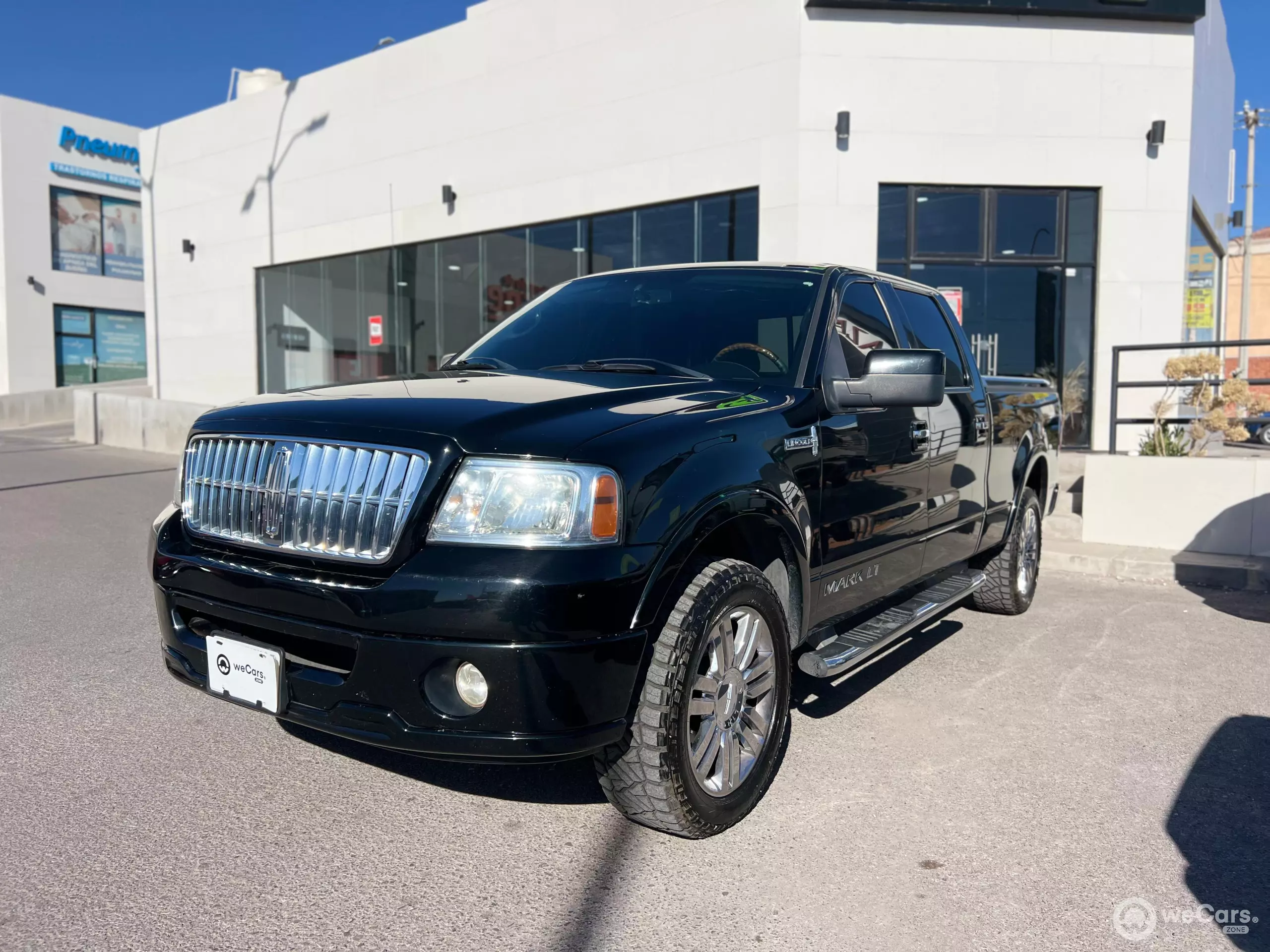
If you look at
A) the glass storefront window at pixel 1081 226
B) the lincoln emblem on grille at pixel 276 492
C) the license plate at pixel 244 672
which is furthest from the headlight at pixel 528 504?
the glass storefront window at pixel 1081 226

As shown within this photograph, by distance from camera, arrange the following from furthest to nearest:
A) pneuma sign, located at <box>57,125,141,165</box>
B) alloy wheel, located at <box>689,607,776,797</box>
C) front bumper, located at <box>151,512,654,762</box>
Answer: pneuma sign, located at <box>57,125,141,165</box> → alloy wheel, located at <box>689,607,776,797</box> → front bumper, located at <box>151,512,654,762</box>

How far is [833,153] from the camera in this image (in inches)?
517

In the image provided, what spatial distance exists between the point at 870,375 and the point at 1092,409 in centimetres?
1103

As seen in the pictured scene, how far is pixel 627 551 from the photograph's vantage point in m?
2.63

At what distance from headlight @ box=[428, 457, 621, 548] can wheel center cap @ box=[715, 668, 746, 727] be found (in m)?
0.72

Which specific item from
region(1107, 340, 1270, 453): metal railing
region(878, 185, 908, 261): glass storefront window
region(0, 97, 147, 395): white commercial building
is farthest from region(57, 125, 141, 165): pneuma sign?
region(1107, 340, 1270, 453): metal railing

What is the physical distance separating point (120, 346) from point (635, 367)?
3861cm

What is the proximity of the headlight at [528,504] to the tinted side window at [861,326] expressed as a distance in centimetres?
170

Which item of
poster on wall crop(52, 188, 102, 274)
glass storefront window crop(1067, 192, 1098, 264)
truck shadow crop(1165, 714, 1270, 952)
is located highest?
poster on wall crop(52, 188, 102, 274)

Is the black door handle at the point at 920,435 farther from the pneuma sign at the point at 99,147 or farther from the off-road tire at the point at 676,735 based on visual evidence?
the pneuma sign at the point at 99,147

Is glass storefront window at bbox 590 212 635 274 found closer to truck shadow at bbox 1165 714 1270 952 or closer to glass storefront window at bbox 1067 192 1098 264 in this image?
glass storefront window at bbox 1067 192 1098 264

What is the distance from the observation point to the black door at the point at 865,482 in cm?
366

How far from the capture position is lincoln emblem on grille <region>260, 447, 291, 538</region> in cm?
288

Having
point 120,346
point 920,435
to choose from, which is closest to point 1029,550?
point 920,435
